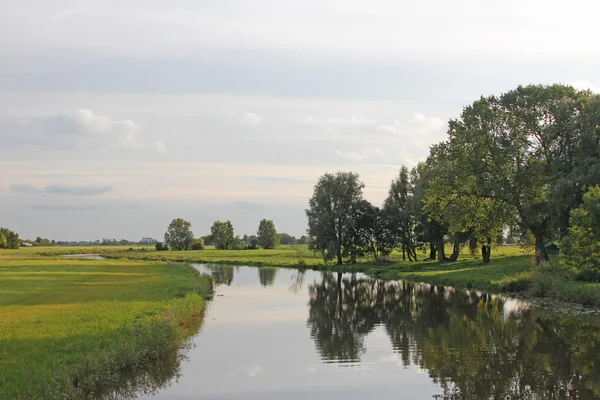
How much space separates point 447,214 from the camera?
4350 cm

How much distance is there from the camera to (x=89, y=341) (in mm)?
16344

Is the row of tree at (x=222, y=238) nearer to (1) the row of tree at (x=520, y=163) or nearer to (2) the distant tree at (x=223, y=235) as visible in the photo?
(2) the distant tree at (x=223, y=235)

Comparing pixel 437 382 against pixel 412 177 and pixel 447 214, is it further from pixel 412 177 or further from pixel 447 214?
pixel 412 177

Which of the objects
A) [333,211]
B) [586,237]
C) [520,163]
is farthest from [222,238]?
[586,237]

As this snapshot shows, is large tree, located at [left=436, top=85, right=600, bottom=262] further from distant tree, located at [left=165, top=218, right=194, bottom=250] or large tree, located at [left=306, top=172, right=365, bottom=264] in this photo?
distant tree, located at [left=165, top=218, right=194, bottom=250]

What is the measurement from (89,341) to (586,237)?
23.0m

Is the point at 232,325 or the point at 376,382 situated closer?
the point at 376,382

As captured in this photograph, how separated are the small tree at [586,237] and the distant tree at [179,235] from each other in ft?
452

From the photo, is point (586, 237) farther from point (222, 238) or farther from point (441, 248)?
point (222, 238)

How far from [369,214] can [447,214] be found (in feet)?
91.0

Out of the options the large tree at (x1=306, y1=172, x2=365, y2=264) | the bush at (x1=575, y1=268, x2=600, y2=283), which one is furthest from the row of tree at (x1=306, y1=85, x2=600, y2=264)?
the large tree at (x1=306, y1=172, x2=365, y2=264)

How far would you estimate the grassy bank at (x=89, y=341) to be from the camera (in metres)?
12.5

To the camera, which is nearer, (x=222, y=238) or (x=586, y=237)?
(x=586, y=237)

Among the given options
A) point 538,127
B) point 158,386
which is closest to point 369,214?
point 538,127
